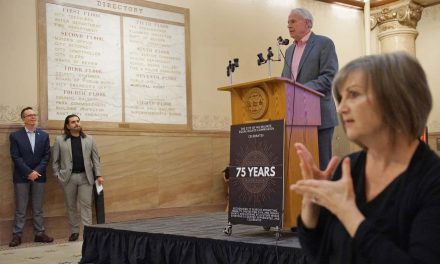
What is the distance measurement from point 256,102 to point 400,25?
7.29 m

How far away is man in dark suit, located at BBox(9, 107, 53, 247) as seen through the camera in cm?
641

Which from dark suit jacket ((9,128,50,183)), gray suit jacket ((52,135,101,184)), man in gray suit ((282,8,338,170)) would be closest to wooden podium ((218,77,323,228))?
man in gray suit ((282,8,338,170))

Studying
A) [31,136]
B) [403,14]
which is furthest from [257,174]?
[403,14]

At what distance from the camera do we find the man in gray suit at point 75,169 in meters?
6.63

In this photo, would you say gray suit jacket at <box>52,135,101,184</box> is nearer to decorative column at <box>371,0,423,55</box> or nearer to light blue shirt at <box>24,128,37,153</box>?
light blue shirt at <box>24,128,37,153</box>

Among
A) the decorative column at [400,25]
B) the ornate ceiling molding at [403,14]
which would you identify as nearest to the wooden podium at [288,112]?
the decorative column at [400,25]

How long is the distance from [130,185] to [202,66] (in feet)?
7.03

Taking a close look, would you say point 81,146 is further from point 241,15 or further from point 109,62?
point 241,15

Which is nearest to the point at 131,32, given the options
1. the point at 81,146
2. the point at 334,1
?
the point at 81,146

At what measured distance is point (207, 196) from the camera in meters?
8.30

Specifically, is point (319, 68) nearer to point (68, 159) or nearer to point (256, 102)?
point (256, 102)

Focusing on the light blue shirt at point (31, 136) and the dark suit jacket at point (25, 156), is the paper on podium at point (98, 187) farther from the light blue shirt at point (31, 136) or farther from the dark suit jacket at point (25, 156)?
the light blue shirt at point (31, 136)

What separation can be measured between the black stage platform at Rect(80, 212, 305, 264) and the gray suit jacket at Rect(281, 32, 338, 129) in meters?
0.90

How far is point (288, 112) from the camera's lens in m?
3.41
